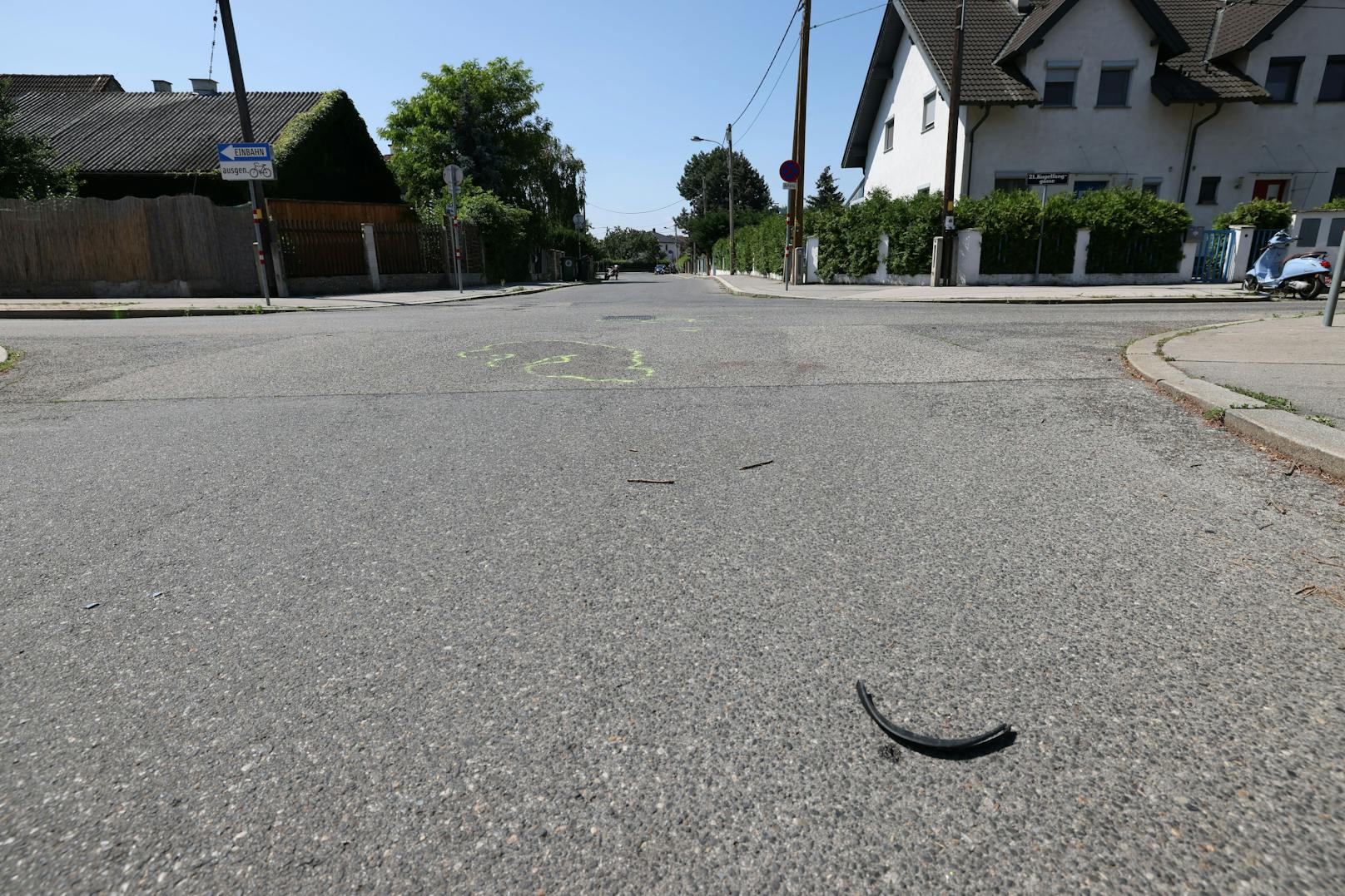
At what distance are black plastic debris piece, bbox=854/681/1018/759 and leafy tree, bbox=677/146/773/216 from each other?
82824 millimetres

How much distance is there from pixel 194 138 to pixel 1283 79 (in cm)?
3802

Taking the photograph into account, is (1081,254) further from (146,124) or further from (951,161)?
(146,124)

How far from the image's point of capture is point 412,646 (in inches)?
84.4

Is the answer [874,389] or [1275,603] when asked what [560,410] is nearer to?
[874,389]

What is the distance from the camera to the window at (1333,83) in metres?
24.5

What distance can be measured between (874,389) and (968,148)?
22.2 m

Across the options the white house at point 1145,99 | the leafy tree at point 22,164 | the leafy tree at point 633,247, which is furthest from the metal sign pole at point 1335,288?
the leafy tree at point 633,247

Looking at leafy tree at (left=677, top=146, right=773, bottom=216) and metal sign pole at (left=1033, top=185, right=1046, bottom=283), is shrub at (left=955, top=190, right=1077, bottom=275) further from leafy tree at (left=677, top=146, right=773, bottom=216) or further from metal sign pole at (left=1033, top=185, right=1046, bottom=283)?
leafy tree at (left=677, top=146, right=773, bottom=216)

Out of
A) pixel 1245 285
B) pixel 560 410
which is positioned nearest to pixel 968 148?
pixel 1245 285

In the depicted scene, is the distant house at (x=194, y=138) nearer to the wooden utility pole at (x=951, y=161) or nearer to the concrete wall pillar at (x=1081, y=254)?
the wooden utility pole at (x=951, y=161)

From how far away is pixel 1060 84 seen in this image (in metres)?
24.2

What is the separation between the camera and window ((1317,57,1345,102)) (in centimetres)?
2445

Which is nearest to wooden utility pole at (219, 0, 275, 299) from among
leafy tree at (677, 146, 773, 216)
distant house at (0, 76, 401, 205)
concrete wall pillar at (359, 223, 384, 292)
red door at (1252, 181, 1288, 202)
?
concrete wall pillar at (359, 223, 384, 292)

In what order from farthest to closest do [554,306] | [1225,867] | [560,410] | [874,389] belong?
[554,306]
[874,389]
[560,410]
[1225,867]
